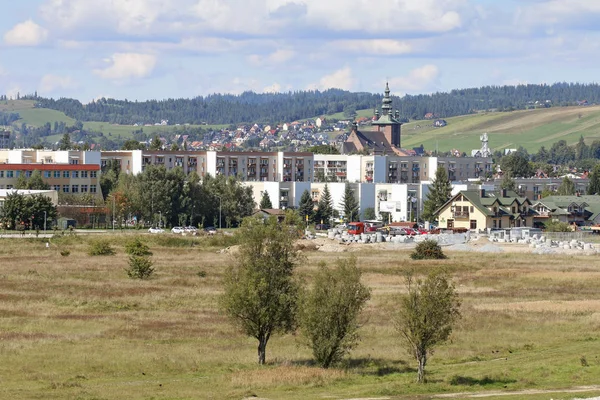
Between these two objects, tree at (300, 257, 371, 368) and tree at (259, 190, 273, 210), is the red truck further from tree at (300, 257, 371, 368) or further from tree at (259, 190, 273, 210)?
tree at (300, 257, 371, 368)

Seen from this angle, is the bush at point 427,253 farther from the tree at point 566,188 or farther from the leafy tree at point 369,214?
the tree at point 566,188

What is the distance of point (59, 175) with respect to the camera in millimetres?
148375

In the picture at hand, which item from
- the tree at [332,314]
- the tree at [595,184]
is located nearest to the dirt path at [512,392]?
the tree at [332,314]

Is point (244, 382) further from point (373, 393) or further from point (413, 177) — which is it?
point (413, 177)

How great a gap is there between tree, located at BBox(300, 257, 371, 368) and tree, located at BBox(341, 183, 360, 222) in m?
114

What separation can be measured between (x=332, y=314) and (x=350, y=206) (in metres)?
116

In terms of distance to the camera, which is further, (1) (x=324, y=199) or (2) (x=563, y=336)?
(1) (x=324, y=199)

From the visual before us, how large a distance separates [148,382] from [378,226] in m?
109

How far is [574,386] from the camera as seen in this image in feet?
119

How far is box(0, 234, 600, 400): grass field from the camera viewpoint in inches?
1469

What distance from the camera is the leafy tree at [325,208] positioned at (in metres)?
156

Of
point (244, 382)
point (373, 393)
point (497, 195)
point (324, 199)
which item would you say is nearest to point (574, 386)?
point (373, 393)

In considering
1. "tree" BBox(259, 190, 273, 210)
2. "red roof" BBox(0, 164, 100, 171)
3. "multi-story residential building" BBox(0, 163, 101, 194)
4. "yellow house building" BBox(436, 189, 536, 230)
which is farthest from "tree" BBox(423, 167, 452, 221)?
"red roof" BBox(0, 164, 100, 171)

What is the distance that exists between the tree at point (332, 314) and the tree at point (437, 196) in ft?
355
